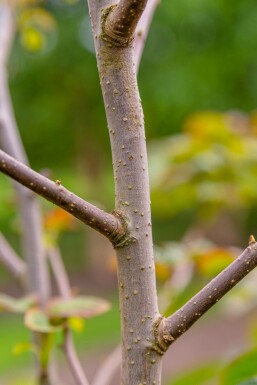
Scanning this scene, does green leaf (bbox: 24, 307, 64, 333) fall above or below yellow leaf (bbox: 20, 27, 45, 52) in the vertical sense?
below

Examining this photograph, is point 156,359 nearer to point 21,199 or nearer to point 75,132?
point 21,199

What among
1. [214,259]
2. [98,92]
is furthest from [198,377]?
[98,92]

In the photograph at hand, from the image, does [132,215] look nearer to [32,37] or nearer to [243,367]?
[243,367]

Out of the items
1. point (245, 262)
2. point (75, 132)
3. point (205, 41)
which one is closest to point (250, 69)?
point (205, 41)

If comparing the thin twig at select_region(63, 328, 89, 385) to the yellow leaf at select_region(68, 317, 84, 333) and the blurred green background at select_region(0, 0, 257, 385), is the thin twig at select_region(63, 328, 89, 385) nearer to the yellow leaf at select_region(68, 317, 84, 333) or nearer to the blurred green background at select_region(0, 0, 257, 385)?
the yellow leaf at select_region(68, 317, 84, 333)

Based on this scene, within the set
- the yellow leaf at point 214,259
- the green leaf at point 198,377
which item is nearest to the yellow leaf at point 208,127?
the yellow leaf at point 214,259

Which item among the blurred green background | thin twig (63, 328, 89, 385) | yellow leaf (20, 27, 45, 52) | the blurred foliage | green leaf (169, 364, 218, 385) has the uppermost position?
the blurred green background

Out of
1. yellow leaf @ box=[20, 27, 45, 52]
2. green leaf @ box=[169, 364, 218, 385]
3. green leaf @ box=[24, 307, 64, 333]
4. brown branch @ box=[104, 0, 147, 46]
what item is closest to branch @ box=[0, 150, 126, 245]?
brown branch @ box=[104, 0, 147, 46]

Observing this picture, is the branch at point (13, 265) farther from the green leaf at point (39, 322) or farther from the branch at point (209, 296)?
the branch at point (209, 296)
